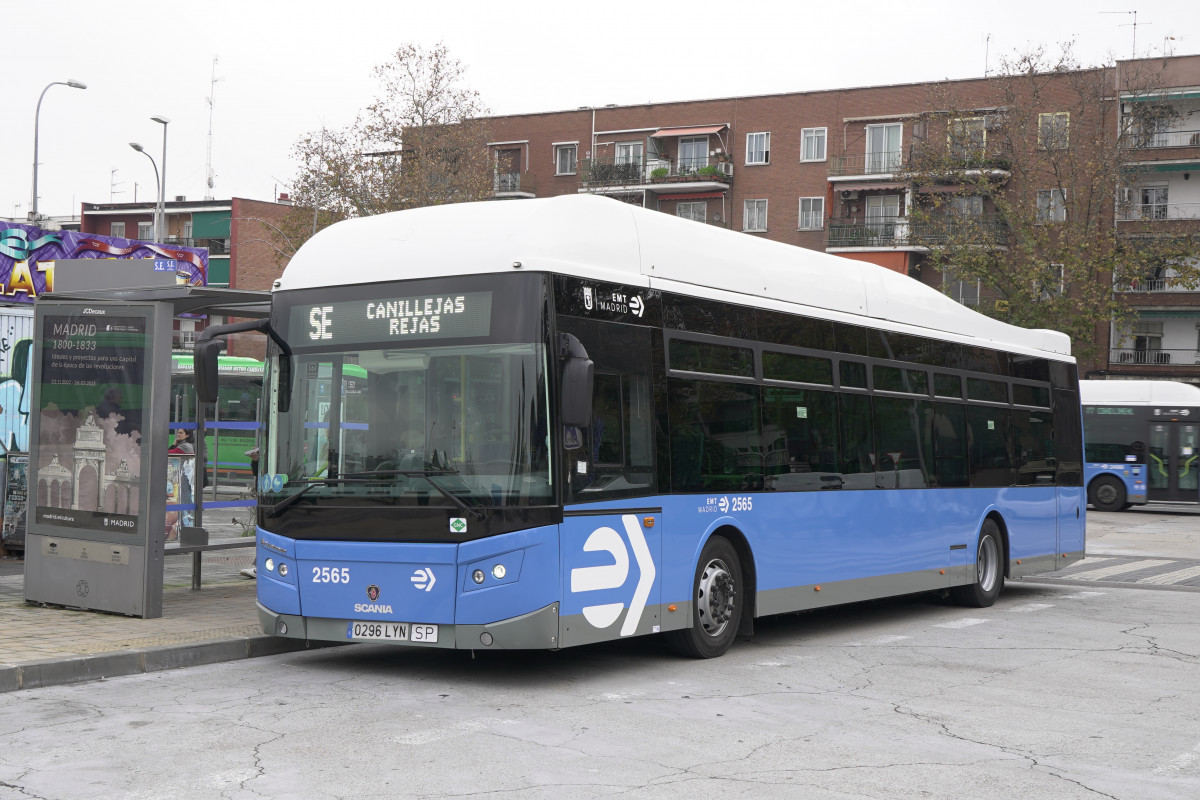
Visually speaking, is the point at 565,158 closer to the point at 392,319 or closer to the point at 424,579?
the point at 392,319

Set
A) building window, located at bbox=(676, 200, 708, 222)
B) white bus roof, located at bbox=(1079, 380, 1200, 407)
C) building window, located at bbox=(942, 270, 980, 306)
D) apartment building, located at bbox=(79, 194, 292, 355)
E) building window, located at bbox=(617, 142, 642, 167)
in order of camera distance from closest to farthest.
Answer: white bus roof, located at bbox=(1079, 380, 1200, 407)
building window, located at bbox=(942, 270, 980, 306)
building window, located at bbox=(676, 200, 708, 222)
building window, located at bbox=(617, 142, 642, 167)
apartment building, located at bbox=(79, 194, 292, 355)

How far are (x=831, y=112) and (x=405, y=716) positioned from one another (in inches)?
2160

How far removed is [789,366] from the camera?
1103 centimetres

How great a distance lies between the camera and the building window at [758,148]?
199 feet

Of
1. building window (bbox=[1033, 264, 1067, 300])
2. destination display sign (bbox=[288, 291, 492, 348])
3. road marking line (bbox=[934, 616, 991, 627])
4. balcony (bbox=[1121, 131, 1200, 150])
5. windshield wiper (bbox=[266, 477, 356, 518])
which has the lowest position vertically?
road marking line (bbox=[934, 616, 991, 627])

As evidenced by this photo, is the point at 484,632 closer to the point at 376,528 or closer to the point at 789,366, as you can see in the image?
the point at 376,528

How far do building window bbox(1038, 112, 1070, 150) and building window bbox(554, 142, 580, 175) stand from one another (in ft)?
77.2

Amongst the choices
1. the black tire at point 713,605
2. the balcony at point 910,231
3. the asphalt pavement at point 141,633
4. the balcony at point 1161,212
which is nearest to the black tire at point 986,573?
the asphalt pavement at point 141,633

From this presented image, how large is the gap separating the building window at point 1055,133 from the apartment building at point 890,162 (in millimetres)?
69

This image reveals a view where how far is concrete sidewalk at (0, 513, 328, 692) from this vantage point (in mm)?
8547

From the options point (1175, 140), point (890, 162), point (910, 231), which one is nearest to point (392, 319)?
point (910, 231)

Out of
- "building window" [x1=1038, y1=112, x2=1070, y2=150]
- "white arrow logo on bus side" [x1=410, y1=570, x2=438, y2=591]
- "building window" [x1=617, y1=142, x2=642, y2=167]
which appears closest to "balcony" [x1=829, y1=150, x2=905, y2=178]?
"building window" [x1=1038, y1=112, x2=1070, y2=150]

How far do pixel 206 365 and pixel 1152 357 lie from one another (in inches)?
2091

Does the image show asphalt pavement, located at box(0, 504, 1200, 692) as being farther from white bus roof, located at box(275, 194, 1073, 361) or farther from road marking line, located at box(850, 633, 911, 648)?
road marking line, located at box(850, 633, 911, 648)
